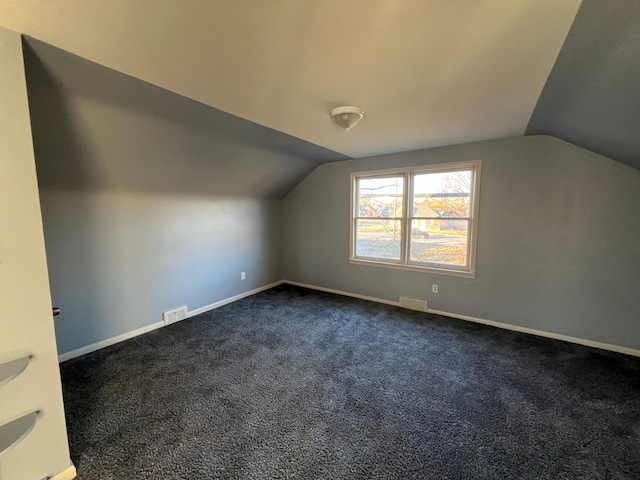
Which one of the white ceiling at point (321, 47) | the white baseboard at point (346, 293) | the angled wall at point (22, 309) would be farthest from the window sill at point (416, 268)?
the angled wall at point (22, 309)

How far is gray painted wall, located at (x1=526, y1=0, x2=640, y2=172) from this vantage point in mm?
1172

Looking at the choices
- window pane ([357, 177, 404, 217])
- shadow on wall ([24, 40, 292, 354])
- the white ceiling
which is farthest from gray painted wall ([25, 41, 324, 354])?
window pane ([357, 177, 404, 217])

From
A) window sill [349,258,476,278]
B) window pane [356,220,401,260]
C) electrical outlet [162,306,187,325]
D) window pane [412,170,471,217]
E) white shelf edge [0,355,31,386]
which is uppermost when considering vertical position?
window pane [412,170,471,217]

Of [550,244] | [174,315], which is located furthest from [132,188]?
[550,244]

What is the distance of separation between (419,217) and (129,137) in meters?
3.45

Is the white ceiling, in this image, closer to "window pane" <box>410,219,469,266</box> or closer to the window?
the window

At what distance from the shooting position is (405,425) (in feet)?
5.91

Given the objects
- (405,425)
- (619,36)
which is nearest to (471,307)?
(405,425)

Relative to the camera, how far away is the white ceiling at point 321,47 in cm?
115

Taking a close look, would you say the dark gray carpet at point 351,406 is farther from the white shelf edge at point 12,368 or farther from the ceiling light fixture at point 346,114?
the ceiling light fixture at point 346,114

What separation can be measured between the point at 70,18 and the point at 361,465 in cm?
263

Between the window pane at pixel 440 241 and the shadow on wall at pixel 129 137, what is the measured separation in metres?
1.75

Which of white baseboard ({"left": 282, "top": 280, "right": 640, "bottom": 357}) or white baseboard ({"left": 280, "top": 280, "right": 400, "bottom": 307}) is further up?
white baseboard ({"left": 280, "top": 280, "right": 400, "bottom": 307})

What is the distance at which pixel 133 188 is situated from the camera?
9.53ft
